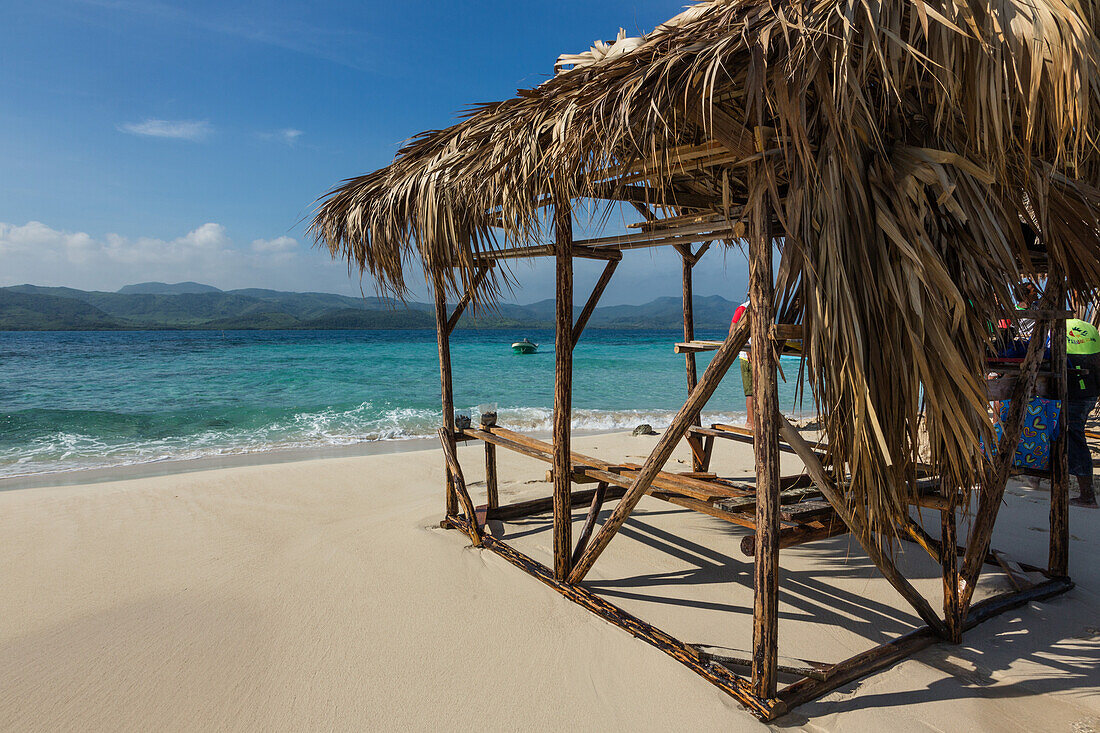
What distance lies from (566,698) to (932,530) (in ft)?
11.7

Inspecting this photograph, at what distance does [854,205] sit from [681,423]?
3.65 feet

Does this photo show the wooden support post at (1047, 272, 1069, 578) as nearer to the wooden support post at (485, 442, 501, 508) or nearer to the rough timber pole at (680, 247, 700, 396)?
the rough timber pole at (680, 247, 700, 396)

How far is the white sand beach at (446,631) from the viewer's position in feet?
8.07

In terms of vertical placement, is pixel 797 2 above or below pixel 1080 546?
above

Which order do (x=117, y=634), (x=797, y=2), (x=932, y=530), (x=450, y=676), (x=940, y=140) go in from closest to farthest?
(x=797, y=2) < (x=940, y=140) < (x=450, y=676) < (x=117, y=634) < (x=932, y=530)

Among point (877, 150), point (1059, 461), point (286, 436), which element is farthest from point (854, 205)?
point (286, 436)

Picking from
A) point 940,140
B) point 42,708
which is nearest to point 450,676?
point 42,708

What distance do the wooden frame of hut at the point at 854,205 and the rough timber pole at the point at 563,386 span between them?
50 mm

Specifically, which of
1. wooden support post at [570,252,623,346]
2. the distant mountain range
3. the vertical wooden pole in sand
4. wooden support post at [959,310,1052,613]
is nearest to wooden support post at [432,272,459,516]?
wooden support post at [570,252,623,346]

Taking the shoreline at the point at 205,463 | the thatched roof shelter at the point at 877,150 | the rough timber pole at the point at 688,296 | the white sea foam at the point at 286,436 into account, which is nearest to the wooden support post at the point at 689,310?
the rough timber pole at the point at 688,296

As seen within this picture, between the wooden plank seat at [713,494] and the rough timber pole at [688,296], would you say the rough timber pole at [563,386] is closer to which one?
the wooden plank seat at [713,494]

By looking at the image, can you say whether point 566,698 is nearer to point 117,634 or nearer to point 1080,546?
point 117,634

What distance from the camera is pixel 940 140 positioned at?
2.21 meters

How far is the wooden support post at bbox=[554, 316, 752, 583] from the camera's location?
8.00 ft
